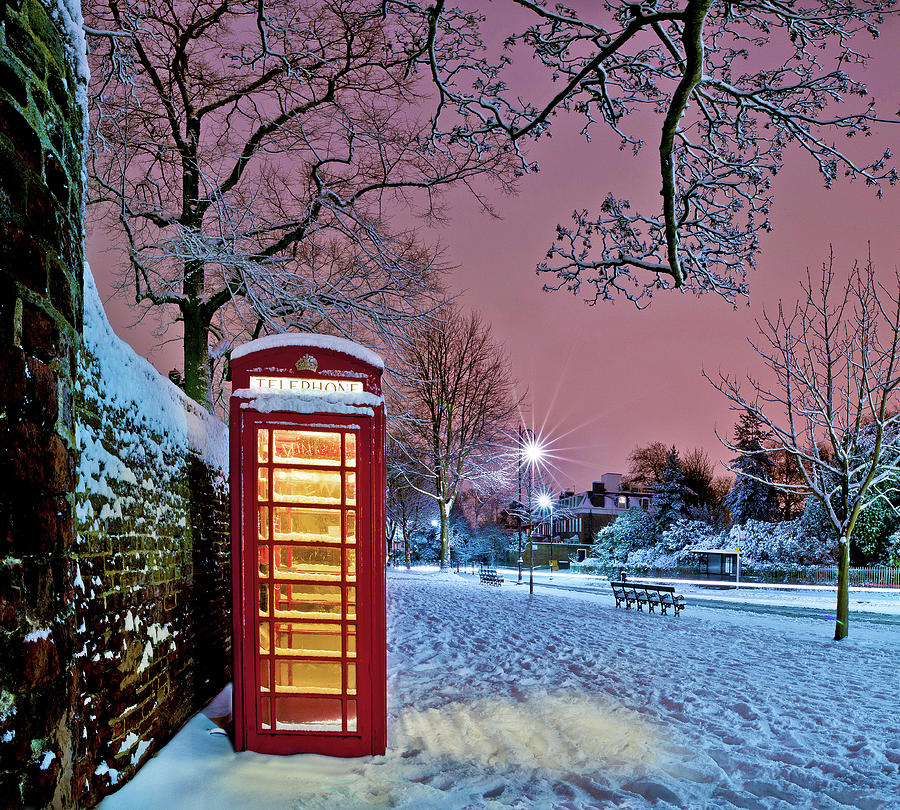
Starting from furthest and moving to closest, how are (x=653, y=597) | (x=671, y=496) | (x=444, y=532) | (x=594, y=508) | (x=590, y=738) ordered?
(x=594, y=508) < (x=671, y=496) < (x=444, y=532) < (x=653, y=597) < (x=590, y=738)

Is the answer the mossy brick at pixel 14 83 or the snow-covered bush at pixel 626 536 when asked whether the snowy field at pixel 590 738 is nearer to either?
the mossy brick at pixel 14 83

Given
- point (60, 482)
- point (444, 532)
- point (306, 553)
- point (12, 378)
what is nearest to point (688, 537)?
point (444, 532)

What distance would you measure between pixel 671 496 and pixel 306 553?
38.1m

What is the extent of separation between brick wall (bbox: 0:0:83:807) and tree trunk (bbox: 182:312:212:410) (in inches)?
346

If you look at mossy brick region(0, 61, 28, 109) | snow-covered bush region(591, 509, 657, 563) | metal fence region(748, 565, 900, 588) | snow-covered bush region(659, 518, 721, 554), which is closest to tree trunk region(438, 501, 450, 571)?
snow-covered bush region(591, 509, 657, 563)

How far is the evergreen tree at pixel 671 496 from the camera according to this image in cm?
3825

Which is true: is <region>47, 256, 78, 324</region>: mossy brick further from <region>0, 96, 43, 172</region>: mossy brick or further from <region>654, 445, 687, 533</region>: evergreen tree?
<region>654, 445, 687, 533</region>: evergreen tree

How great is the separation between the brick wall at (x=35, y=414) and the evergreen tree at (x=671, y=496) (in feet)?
128

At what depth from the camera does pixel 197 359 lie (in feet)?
35.4

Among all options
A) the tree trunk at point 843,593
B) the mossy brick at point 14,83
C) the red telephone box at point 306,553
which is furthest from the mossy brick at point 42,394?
the tree trunk at point 843,593

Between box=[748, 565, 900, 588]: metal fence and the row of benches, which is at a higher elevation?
the row of benches

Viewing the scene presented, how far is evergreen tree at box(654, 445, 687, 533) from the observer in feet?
125

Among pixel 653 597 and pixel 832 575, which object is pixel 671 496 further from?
pixel 653 597

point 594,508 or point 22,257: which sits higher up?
point 22,257
